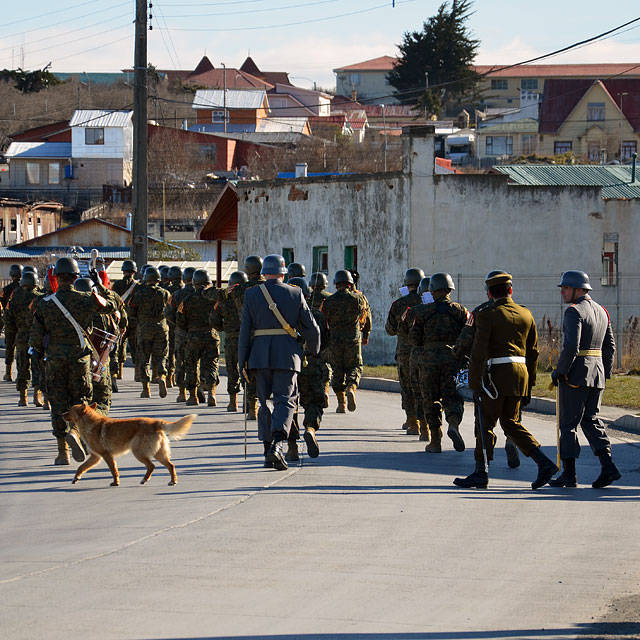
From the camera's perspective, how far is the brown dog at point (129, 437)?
35.4 feet

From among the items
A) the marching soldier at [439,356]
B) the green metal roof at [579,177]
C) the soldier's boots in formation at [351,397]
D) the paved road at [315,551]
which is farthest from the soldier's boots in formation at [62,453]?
the green metal roof at [579,177]

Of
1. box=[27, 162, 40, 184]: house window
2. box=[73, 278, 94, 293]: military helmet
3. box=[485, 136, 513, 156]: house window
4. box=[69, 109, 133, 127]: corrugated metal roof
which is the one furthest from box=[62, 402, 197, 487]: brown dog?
box=[485, 136, 513, 156]: house window

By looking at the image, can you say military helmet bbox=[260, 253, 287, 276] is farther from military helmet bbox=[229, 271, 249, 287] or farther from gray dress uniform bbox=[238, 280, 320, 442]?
military helmet bbox=[229, 271, 249, 287]

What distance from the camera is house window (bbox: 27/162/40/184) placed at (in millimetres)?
83812

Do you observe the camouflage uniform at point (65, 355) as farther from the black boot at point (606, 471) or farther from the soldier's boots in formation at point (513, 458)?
the black boot at point (606, 471)

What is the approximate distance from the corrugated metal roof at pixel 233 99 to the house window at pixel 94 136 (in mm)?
14503

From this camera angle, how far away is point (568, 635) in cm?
619

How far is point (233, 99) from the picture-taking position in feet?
323

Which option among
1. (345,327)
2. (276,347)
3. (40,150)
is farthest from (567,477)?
(40,150)

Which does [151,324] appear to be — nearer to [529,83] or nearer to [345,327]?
[345,327]

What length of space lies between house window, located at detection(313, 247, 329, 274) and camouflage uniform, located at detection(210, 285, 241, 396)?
17.0 m

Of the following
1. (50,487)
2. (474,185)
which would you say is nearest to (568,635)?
(50,487)

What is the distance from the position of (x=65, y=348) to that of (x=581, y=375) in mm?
5381

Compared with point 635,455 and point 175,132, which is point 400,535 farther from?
point 175,132
